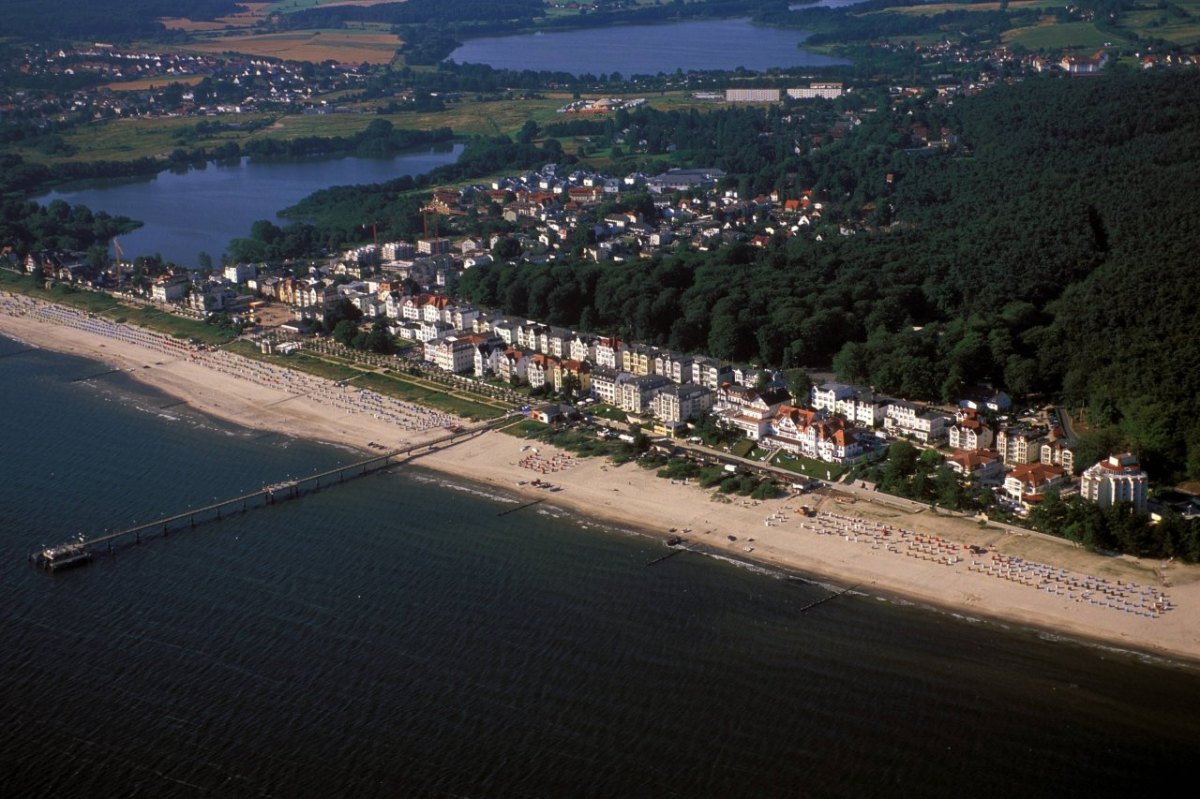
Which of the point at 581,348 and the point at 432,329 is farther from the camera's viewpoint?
the point at 432,329

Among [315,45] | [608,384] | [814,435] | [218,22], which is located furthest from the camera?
[218,22]

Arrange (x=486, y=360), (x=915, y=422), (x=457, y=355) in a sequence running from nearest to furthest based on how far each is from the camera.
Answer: (x=915, y=422) < (x=486, y=360) < (x=457, y=355)

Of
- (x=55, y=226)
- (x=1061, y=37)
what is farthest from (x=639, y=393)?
(x=1061, y=37)

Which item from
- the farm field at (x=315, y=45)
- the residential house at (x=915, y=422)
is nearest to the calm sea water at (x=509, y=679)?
the residential house at (x=915, y=422)

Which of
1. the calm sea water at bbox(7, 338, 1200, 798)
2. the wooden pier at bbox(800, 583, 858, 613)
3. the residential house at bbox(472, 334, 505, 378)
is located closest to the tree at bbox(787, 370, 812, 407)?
the calm sea water at bbox(7, 338, 1200, 798)

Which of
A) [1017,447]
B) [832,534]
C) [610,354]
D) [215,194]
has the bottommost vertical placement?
[832,534]

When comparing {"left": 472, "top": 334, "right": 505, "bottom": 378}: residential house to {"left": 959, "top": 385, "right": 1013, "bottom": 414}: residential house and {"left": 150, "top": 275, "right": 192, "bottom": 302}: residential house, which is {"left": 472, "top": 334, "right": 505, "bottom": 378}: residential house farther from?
{"left": 150, "top": 275, "right": 192, "bottom": 302}: residential house

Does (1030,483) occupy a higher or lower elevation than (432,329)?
lower

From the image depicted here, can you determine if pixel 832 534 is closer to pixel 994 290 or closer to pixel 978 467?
→ pixel 978 467
